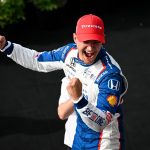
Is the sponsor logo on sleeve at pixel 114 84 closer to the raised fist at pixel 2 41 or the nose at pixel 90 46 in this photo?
the nose at pixel 90 46

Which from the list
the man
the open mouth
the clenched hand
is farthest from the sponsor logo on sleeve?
the clenched hand

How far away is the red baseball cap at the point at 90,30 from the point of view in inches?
120

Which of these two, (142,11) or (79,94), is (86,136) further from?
(142,11)

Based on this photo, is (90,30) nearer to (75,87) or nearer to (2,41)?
(75,87)

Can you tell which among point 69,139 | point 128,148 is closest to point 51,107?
point 128,148

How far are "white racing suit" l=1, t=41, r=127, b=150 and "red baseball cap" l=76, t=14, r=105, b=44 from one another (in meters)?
0.21

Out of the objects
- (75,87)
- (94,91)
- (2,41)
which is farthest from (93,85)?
(2,41)

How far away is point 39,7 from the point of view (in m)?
Result: 6.40

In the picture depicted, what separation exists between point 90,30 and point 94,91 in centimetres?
44

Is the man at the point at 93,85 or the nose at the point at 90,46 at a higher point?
the nose at the point at 90,46

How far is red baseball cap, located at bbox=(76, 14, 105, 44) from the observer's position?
3039 mm

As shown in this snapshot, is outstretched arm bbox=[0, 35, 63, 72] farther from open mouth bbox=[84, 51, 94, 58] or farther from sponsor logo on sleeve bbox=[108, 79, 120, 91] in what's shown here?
sponsor logo on sleeve bbox=[108, 79, 120, 91]

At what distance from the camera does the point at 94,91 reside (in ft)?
10.2

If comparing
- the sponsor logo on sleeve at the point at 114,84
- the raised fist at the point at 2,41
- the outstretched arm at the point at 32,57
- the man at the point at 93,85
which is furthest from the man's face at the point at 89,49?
the raised fist at the point at 2,41
